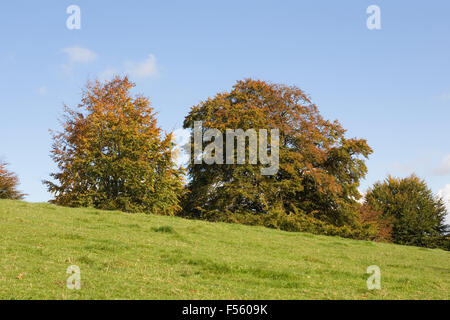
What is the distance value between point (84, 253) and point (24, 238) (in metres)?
3.21

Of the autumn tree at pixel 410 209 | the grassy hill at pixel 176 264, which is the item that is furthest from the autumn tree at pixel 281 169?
the autumn tree at pixel 410 209

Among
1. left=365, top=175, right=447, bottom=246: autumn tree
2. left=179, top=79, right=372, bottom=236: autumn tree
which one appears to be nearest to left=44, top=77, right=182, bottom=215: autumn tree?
left=179, top=79, right=372, bottom=236: autumn tree

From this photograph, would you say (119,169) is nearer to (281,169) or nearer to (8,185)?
(281,169)

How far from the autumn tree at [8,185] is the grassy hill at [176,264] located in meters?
38.0

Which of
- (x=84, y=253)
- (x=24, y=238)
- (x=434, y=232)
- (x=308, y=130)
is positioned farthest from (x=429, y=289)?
(x=434, y=232)

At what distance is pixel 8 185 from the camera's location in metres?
58.7

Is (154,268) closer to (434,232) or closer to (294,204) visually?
(294,204)

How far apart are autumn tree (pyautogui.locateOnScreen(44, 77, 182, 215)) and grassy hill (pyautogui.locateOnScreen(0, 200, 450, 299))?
1090cm

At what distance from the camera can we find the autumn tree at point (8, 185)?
57.3 metres

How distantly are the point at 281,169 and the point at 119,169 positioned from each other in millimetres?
14967

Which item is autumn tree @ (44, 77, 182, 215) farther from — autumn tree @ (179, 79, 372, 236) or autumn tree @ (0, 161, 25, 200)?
autumn tree @ (0, 161, 25, 200)

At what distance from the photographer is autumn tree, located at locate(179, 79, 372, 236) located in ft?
124

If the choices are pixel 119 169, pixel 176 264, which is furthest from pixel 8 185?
pixel 176 264

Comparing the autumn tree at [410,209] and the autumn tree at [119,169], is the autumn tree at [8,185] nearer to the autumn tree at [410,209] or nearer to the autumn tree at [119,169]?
the autumn tree at [119,169]
